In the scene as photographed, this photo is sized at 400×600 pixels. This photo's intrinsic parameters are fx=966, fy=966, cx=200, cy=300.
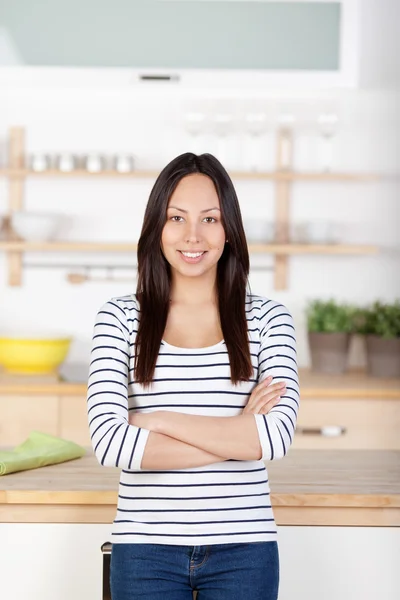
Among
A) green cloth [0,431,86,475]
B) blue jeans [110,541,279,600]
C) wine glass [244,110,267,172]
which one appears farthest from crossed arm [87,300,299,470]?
wine glass [244,110,267,172]

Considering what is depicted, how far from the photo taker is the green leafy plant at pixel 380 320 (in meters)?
3.87

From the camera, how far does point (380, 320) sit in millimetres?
3893

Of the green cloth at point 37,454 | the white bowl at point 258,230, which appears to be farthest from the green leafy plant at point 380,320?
the green cloth at point 37,454

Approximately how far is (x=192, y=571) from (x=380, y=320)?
2.59m

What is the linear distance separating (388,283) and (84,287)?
133 cm

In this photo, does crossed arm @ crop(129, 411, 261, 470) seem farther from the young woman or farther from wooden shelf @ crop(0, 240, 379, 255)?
wooden shelf @ crop(0, 240, 379, 255)

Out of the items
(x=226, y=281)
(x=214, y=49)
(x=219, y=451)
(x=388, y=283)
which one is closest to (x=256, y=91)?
(x=214, y=49)

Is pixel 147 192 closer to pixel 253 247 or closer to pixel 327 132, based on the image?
pixel 253 247

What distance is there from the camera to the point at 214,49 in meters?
3.82

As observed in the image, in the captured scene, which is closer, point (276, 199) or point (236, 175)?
point (236, 175)

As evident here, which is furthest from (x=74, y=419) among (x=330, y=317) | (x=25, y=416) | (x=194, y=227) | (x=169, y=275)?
(x=194, y=227)

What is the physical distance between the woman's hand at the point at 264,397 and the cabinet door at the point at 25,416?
2.16 metres

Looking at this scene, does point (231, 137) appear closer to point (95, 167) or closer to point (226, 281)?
point (95, 167)

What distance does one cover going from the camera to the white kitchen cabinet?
178 cm
